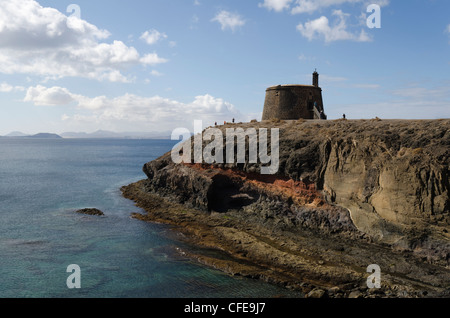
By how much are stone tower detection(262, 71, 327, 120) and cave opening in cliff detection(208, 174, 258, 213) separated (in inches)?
633

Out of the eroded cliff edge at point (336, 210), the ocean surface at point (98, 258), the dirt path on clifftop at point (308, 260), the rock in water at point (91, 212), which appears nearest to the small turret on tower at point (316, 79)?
the eroded cliff edge at point (336, 210)

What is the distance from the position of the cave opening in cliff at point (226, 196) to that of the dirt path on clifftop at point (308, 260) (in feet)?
6.95

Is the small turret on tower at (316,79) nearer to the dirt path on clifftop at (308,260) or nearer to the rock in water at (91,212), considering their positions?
the dirt path on clifftop at (308,260)

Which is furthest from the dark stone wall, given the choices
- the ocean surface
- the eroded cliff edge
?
the ocean surface

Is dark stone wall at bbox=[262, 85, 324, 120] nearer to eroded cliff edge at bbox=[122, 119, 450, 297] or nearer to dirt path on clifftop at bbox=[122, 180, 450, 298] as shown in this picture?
eroded cliff edge at bbox=[122, 119, 450, 297]

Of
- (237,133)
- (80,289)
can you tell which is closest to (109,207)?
(237,133)

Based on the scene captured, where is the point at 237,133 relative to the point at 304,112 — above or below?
below

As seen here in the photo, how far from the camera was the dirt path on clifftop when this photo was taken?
803 inches

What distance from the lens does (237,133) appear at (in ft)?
131

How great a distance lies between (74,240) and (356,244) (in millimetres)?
24738

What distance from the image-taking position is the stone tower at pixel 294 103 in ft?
156

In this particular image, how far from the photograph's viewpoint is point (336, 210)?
29.3 metres
